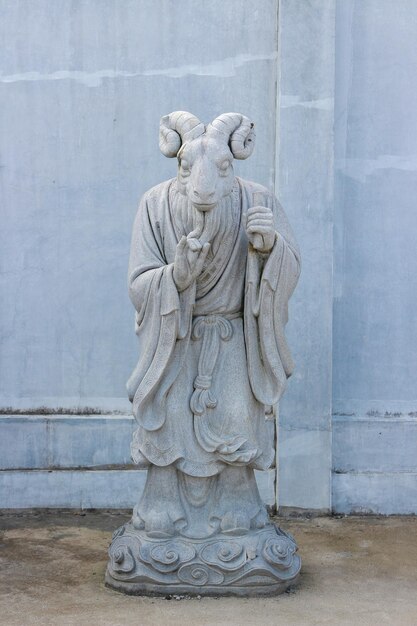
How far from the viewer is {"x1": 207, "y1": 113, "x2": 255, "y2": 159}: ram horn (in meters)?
5.69

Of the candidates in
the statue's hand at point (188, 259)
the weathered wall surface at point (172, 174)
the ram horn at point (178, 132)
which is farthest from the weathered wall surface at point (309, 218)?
the statue's hand at point (188, 259)

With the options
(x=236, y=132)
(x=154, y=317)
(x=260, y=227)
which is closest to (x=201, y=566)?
(x=154, y=317)

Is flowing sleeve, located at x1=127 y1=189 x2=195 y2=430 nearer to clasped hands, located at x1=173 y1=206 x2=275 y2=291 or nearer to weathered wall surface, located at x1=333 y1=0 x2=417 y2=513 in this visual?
clasped hands, located at x1=173 y1=206 x2=275 y2=291

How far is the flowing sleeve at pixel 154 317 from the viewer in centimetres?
568

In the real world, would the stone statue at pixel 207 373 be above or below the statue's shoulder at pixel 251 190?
below

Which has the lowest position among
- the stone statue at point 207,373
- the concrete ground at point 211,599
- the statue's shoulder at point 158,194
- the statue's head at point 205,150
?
the concrete ground at point 211,599

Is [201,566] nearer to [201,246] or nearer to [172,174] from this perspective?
[201,246]

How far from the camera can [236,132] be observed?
5715 millimetres

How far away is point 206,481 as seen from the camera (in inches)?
231

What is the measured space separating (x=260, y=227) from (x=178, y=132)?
0.73 metres

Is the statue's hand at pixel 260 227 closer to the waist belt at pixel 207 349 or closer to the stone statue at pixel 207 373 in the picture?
the stone statue at pixel 207 373

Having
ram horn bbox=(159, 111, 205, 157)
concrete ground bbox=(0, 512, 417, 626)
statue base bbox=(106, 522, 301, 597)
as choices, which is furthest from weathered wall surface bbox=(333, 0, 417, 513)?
ram horn bbox=(159, 111, 205, 157)

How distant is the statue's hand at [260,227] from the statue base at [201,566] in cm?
167

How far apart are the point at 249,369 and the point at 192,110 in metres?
2.75
